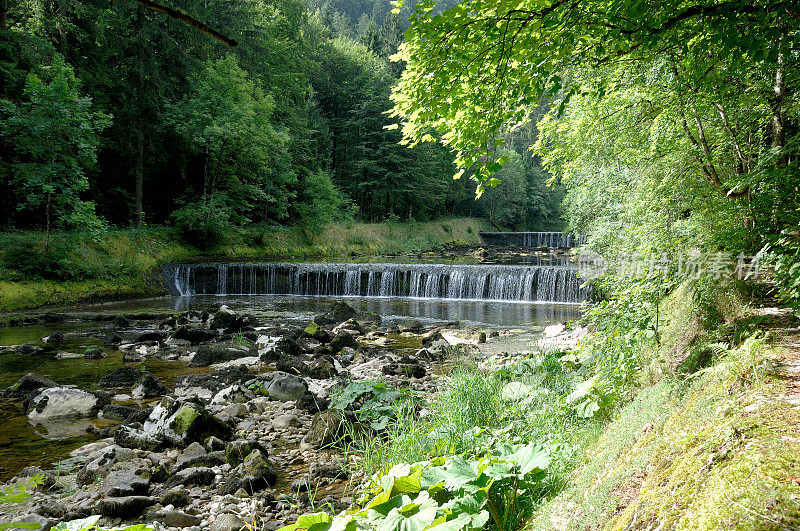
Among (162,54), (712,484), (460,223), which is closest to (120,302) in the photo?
(162,54)

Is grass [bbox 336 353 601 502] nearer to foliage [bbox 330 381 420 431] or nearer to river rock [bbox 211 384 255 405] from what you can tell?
foliage [bbox 330 381 420 431]

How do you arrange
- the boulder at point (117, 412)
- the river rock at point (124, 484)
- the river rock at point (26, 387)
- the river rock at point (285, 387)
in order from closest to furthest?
1. the river rock at point (124, 484)
2. the boulder at point (117, 412)
3. the river rock at point (285, 387)
4. the river rock at point (26, 387)

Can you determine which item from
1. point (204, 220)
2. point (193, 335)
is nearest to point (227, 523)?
point (193, 335)

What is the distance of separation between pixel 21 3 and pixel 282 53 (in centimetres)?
1882

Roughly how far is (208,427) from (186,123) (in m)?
19.7


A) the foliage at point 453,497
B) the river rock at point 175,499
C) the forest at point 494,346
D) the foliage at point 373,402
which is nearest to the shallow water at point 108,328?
the forest at point 494,346

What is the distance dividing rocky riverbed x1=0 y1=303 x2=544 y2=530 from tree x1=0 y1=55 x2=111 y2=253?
6190mm

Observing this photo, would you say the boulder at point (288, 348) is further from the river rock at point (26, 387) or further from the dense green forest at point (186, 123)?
the dense green forest at point (186, 123)

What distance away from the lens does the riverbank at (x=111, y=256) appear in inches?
529

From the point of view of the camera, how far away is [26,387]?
21.5ft

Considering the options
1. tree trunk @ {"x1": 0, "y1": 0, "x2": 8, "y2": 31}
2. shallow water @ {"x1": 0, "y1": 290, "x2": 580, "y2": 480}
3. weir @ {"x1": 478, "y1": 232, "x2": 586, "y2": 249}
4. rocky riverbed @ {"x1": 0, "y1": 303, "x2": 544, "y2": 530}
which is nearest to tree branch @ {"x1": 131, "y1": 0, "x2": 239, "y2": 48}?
rocky riverbed @ {"x1": 0, "y1": 303, "x2": 544, "y2": 530}

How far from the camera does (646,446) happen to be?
237 cm

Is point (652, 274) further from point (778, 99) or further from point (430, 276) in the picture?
point (430, 276)

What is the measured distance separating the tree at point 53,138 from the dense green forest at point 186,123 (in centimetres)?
5
